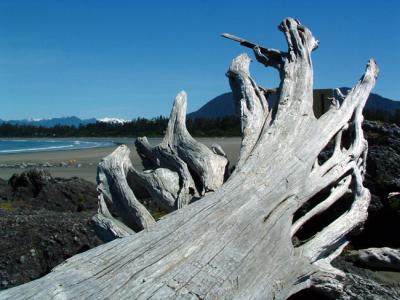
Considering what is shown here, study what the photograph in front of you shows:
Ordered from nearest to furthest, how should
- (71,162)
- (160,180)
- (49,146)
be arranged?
(160,180) < (71,162) < (49,146)

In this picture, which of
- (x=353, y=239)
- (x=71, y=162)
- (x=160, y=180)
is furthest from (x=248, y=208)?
(x=71, y=162)

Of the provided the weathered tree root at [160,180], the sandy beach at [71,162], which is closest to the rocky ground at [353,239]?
the weathered tree root at [160,180]

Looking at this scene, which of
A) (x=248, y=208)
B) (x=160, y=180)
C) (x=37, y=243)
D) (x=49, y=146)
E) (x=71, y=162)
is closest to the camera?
(x=248, y=208)

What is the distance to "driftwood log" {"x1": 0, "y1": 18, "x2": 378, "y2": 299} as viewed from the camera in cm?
372

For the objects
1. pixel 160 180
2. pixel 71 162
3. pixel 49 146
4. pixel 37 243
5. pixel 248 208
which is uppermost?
pixel 160 180

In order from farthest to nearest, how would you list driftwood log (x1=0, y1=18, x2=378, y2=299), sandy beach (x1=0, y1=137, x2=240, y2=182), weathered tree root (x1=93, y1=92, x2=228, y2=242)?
sandy beach (x1=0, y1=137, x2=240, y2=182) < weathered tree root (x1=93, y1=92, x2=228, y2=242) < driftwood log (x1=0, y1=18, x2=378, y2=299)

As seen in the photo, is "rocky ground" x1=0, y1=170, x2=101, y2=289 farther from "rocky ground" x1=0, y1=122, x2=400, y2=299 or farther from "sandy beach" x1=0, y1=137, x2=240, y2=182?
"sandy beach" x1=0, y1=137, x2=240, y2=182

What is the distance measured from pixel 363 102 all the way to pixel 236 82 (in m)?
1.63

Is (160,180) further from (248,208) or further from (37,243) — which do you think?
(37,243)

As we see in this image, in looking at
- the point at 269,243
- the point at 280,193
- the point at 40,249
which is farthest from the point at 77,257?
the point at 40,249

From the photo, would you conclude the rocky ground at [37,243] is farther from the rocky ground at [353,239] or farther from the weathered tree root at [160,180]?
the weathered tree root at [160,180]

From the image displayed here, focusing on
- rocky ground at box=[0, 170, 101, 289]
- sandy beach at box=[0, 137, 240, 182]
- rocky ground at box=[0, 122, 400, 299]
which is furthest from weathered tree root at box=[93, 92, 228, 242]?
sandy beach at box=[0, 137, 240, 182]

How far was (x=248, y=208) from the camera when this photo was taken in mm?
4480

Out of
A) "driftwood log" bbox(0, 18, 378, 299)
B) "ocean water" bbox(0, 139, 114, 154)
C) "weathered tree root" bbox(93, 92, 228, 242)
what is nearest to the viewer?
"driftwood log" bbox(0, 18, 378, 299)
